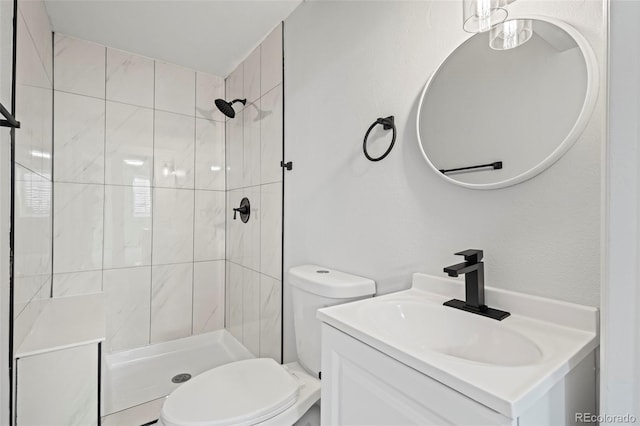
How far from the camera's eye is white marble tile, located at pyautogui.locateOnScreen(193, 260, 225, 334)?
8.07 ft

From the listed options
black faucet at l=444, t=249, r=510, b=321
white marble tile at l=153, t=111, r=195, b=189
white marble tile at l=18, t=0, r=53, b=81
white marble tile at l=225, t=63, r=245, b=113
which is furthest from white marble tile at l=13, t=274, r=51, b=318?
white marble tile at l=225, t=63, r=245, b=113

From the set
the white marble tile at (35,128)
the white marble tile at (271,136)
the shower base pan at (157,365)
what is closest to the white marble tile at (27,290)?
the white marble tile at (35,128)

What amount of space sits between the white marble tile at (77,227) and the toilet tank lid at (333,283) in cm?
156

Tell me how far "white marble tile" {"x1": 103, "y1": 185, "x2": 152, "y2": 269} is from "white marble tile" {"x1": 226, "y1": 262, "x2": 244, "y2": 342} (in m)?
0.60

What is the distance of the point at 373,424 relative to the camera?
0.69 metres

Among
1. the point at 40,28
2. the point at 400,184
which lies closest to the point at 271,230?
the point at 400,184

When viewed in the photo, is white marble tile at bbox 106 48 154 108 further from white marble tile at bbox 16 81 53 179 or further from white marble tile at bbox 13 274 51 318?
white marble tile at bbox 13 274 51 318

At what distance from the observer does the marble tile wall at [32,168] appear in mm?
1188

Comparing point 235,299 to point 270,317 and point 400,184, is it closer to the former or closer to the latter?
point 270,317

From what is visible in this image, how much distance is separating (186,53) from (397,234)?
2.02 meters

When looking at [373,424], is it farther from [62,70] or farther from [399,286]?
[62,70]

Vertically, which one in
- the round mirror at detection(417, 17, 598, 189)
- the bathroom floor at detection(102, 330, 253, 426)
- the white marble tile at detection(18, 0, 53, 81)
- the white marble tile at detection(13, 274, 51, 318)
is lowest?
the bathroom floor at detection(102, 330, 253, 426)

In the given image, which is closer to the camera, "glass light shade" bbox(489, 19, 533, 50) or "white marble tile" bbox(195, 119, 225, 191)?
"glass light shade" bbox(489, 19, 533, 50)

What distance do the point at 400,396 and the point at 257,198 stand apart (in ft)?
5.31
